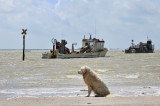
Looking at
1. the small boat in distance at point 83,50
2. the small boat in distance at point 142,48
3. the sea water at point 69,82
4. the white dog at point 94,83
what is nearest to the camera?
the white dog at point 94,83

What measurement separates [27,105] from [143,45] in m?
99.1

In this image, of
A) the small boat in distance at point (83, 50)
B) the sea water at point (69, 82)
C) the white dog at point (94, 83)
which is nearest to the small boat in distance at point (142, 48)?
the small boat in distance at point (83, 50)

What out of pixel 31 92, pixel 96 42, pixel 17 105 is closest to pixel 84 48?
pixel 96 42

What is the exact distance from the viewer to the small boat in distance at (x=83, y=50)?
5288 cm

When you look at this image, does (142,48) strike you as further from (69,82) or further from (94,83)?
(94,83)

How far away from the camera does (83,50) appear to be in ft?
184

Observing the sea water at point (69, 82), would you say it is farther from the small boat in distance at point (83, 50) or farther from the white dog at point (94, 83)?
the small boat in distance at point (83, 50)

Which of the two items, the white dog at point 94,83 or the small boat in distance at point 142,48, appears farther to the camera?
the small boat in distance at point 142,48

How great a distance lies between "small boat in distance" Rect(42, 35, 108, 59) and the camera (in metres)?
52.9

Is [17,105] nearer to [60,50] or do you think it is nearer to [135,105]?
[135,105]

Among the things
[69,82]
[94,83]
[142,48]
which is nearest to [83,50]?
[69,82]

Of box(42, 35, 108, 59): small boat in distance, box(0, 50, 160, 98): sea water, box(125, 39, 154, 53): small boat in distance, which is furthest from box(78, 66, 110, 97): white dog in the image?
box(125, 39, 154, 53): small boat in distance

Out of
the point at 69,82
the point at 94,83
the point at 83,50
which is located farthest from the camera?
the point at 83,50

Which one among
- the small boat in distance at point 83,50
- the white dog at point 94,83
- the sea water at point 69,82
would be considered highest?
the small boat in distance at point 83,50
